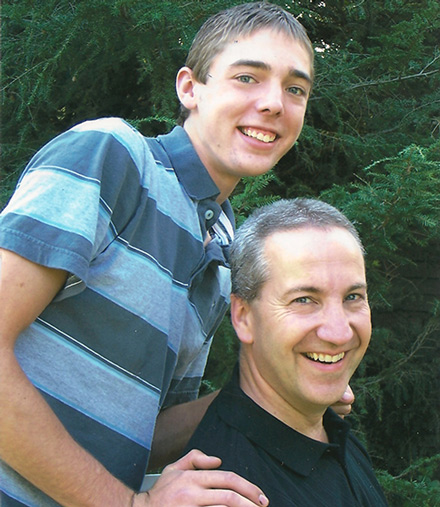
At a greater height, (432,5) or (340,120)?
(432,5)

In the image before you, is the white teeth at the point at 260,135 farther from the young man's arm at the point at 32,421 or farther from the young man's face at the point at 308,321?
the young man's arm at the point at 32,421

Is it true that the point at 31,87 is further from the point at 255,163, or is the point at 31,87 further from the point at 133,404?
the point at 133,404

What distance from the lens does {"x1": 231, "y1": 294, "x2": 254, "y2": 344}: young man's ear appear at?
180 cm

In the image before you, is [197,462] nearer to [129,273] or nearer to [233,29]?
[129,273]

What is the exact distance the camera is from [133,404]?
1665 mm

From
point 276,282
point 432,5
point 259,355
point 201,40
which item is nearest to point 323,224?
point 276,282

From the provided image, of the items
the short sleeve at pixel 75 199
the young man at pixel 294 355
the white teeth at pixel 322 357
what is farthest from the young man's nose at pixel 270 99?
the white teeth at pixel 322 357

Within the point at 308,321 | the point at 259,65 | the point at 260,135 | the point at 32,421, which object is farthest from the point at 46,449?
the point at 259,65

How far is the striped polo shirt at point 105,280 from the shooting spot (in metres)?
1.45

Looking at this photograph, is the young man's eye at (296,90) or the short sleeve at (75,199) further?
the young man's eye at (296,90)

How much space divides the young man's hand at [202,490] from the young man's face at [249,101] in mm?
856

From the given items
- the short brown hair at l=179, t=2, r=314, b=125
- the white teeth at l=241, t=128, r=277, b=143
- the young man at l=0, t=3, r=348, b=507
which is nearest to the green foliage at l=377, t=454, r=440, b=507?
the young man at l=0, t=3, r=348, b=507

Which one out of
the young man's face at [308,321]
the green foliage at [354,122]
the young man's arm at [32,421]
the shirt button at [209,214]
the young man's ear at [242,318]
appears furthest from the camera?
the green foliage at [354,122]

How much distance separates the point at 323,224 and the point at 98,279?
2.04 feet
